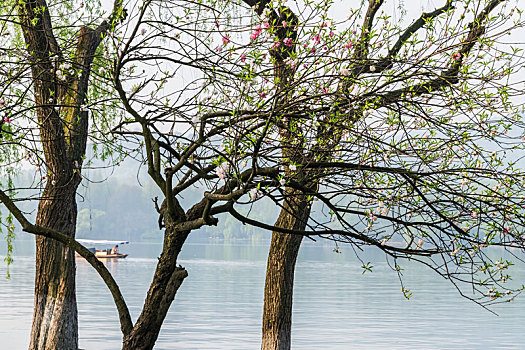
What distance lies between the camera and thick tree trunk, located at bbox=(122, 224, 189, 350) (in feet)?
20.7

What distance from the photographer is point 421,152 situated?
6.24 metres

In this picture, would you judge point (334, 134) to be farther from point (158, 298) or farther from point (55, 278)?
point (55, 278)

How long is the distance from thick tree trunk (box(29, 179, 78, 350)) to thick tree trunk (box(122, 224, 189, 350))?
3.87 m

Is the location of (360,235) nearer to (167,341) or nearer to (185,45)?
(185,45)

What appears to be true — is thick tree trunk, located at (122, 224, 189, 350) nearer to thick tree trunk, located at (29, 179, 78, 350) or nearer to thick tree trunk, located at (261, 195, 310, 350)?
thick tree trunk, located at (261, 195, 310, 350)

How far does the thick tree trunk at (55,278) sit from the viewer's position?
984cm

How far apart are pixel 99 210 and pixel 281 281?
11079 cm

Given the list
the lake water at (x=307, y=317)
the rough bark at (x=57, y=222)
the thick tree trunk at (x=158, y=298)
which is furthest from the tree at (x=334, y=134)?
the lake water at (x=307, y=317)

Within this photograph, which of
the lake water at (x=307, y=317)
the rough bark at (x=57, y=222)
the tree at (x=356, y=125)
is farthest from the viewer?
the lake water at (x=307, y=317)

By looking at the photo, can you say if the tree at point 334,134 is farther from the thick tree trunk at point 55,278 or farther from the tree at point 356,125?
the thick tree trunk at point 55,278

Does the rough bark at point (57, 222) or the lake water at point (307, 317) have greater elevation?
the rough bark at point (57, 222)

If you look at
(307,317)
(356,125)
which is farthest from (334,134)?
(307,317)

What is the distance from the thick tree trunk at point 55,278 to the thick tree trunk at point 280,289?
2.76 m

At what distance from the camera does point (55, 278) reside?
9.99 metres
